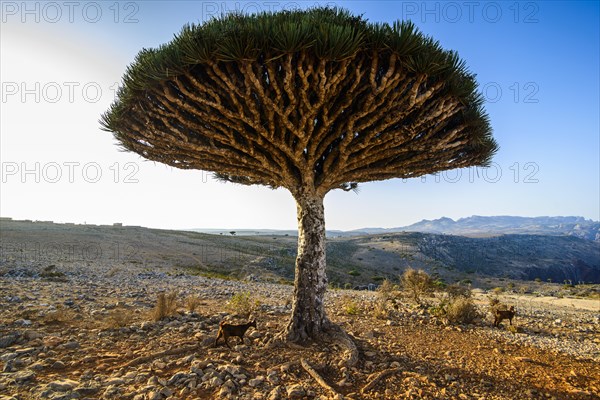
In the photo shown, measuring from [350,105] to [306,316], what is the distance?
155 inches

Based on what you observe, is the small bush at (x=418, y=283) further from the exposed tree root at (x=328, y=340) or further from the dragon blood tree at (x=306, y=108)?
the exposed tree root at (x=328, y=340)

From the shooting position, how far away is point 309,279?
620 centimetres

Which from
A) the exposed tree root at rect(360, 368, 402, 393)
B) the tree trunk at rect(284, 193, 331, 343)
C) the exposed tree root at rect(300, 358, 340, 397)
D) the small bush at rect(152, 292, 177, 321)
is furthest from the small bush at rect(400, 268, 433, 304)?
the small bush at rect(152, 292, 177, 321)

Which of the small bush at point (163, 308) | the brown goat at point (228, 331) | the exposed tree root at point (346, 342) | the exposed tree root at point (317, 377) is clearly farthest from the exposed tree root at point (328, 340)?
the small bush at point (163, 308)

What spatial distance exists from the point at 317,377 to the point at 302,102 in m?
4.07

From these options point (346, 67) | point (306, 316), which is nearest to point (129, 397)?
point (306, 316)

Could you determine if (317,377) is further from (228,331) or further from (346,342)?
(228,331)

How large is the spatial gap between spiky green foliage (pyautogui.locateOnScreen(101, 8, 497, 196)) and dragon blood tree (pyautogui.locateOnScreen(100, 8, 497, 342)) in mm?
20

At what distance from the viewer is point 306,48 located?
4.45 m

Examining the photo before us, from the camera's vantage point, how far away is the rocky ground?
4.32 meters

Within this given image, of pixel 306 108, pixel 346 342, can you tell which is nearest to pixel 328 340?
pixel 346 342

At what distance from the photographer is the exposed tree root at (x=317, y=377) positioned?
4.25 meters

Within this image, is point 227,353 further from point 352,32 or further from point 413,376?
point 352,32

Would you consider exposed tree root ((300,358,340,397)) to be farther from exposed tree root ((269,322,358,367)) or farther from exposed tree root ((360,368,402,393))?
exposed tree root ((269,322,358,367))
